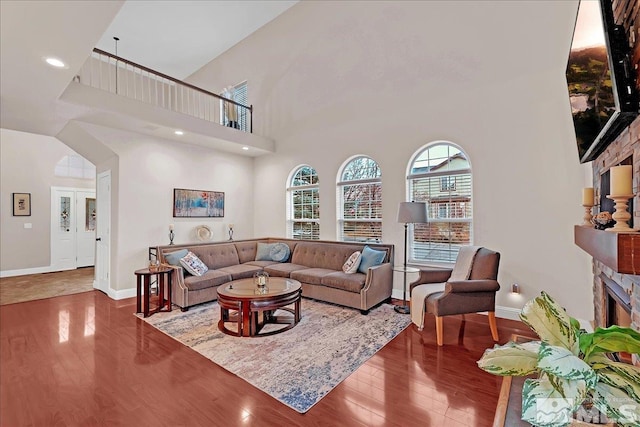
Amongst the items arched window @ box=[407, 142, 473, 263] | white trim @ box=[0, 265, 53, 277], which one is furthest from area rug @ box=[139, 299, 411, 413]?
white trim @ box=[0, 265, 53, 277]

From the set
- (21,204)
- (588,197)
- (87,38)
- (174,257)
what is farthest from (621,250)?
(21,204)

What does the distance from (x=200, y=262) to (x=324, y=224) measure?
2334 millimetres

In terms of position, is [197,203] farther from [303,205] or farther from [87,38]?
[87,38]

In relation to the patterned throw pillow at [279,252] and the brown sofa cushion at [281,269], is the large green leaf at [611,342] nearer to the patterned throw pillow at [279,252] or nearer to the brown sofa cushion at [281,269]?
the brown sofa cushion at [281,269]

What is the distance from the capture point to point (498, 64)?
3930 millimetres

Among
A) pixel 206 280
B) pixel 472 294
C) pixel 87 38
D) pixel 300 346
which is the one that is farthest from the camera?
pixel 206 280

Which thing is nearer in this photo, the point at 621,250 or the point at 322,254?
the point at 621,250

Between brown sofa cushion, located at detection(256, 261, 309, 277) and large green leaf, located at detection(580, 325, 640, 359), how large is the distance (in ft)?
14.5

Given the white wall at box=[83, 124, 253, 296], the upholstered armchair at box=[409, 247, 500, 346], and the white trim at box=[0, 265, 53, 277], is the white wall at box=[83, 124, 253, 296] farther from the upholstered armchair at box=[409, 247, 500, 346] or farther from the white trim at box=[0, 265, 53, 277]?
the upholstered armchair at box=[409, 247, 500, 346]

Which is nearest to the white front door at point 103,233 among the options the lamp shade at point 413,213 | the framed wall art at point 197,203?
the framed wall art at point 197,203

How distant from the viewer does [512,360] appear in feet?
2.43

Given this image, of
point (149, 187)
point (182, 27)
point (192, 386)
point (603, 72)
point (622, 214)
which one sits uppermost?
point (182, 27)

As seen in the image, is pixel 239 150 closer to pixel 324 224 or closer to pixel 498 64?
pixel 324 224

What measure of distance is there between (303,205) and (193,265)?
257cm
